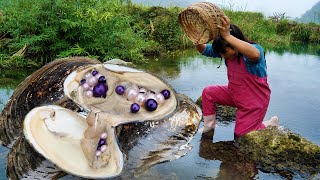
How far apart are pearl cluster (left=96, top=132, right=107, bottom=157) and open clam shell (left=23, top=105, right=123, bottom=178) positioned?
0.08ft

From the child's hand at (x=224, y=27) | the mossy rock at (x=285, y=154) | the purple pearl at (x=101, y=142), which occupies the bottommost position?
the mossy rock at (x=285, y=154)

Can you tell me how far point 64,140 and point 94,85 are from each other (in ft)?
1.70

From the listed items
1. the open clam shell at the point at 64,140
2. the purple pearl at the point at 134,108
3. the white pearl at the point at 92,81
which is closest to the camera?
the open clam shell at the point at 64,140

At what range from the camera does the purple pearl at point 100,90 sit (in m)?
2.77

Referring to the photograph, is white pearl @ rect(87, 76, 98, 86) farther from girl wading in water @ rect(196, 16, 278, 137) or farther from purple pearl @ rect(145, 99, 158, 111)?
girl wading in water @ rect(196, 16, 278, 137)

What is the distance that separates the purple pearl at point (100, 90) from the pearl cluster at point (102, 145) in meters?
0.40

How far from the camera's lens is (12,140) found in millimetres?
2777

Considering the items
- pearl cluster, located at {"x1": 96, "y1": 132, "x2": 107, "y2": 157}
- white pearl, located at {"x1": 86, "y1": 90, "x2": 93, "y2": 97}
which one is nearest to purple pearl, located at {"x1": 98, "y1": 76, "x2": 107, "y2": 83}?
white pearl, located at {"x1": 86, "y1": 90, "x2": 93, "y2": 97}

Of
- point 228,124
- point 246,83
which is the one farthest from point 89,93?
point 228,124

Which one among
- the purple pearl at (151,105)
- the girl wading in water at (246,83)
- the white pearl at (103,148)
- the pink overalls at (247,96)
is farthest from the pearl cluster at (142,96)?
the pink overalls at (247,96)

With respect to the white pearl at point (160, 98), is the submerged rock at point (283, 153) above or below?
below

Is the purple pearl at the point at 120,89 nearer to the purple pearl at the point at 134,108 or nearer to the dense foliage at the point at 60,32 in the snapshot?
the purple pearl at the point at 134,108

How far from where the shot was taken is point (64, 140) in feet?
8.02

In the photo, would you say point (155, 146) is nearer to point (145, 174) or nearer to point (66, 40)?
point (145, 174)
